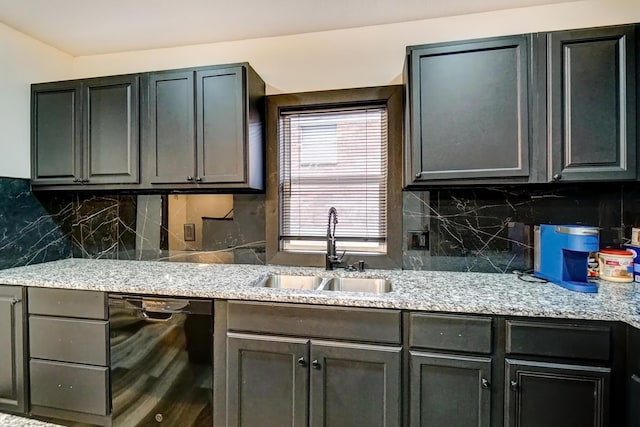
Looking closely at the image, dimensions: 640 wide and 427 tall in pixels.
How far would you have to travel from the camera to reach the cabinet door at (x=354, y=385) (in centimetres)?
149

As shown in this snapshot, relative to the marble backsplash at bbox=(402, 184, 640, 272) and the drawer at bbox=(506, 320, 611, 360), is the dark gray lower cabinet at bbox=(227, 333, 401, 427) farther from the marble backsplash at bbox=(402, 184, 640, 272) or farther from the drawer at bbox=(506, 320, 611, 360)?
the marble backsplash at bbox=(402, 184, 640, 272)

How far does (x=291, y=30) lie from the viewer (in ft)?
7.35

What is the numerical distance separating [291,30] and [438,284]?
187 cm

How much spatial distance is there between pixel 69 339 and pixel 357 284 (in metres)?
1.68

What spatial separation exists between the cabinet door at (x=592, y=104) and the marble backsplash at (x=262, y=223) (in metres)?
0.31

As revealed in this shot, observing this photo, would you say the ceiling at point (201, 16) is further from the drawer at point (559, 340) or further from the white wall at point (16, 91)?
the drawer at point (559, 340)

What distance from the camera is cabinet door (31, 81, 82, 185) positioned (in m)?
2.27

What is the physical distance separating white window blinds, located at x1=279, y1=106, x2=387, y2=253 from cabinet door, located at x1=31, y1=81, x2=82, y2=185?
1.39m

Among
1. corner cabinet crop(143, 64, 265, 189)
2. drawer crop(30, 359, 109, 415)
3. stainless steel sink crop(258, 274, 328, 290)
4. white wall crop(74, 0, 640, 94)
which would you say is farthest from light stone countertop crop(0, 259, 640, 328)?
Answer: white wall crop(74, 0, 640, 94)

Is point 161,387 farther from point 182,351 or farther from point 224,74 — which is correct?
point 224,74

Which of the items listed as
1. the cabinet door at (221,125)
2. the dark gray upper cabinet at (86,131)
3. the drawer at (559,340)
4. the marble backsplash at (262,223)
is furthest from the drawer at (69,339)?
the drawer at (559,340)

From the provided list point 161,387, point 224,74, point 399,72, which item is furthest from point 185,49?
point 161,387

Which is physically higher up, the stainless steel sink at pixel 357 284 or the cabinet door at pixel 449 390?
the stainless steel sink at pixel 357 284

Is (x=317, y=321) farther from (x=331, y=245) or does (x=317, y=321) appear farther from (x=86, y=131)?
(x=86, y=131)
